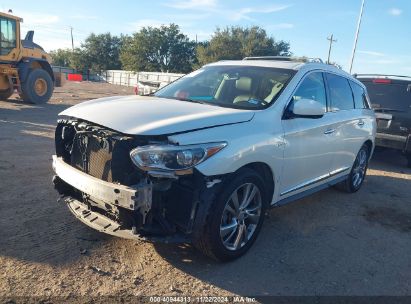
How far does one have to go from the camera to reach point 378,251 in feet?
13.8

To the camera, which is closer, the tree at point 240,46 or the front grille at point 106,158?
the front grille at point 106,158

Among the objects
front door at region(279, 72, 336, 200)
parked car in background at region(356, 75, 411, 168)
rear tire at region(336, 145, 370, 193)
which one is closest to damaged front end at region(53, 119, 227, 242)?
front door at region(279, 72, 336, 200)

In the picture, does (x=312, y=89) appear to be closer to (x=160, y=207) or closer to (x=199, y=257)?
(x=199, y=257)

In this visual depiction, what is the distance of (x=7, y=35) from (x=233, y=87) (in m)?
12.2

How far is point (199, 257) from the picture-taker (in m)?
3.69

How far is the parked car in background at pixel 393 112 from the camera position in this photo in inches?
320

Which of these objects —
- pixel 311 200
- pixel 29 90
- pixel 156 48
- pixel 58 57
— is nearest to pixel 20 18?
pixel 29 90

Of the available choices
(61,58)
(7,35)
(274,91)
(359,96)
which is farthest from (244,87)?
(61,58)

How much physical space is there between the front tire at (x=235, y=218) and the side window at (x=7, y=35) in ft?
42.6

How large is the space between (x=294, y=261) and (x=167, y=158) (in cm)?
170

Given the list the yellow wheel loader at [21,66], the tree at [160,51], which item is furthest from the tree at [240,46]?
the yellow wheel loader at [21,66]

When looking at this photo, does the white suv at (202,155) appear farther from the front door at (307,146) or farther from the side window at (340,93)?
the side window at (340,93)

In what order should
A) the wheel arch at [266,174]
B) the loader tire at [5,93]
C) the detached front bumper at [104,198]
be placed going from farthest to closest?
the loader tire at [5,93], the wheel arch at [266,174], the detached front bumper at [104,198]

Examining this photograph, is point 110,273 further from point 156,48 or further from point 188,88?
point 156,48
